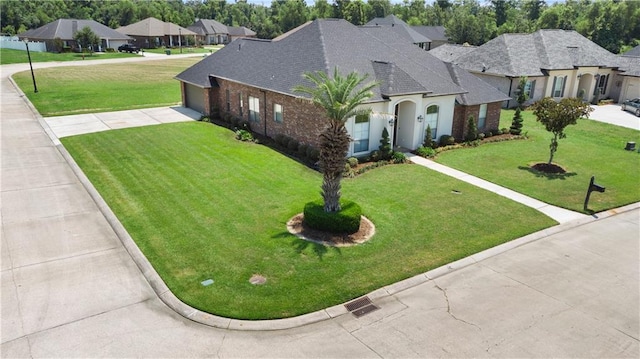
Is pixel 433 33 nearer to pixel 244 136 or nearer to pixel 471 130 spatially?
pixel 471 130

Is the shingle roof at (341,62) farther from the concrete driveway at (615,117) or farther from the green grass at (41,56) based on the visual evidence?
the green grass at (41,56)

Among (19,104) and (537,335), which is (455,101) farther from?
(19,104)

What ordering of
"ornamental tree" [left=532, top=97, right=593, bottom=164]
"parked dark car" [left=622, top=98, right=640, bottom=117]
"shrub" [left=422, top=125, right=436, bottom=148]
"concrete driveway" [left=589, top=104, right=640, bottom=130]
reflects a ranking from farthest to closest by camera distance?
"parked dark car" [left=622, top=98, right=640, bottom=117] < "concrete driveway" [left=589, top=104, right=640, bottom=130] < "shrub" [left=422, top=125, right=436, bottom=148] < "ornamental tree" [left=532, top=97, right=593, bottom=164]

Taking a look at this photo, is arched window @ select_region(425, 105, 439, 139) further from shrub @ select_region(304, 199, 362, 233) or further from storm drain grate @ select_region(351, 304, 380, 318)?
storm drain grate @ select_region(351, 304, 380, 318)

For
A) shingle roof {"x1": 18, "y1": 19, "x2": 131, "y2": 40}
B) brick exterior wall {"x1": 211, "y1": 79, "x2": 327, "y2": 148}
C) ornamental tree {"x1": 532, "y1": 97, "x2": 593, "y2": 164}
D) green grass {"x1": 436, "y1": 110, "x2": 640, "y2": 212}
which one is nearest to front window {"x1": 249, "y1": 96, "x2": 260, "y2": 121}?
brick exterior wall {"x1": 211, "y1": 79, "x2": 327, "y2": 148}

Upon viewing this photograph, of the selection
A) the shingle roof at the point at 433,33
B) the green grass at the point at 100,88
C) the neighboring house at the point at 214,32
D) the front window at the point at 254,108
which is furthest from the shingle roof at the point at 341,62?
the neighboring house at the point at 214,32

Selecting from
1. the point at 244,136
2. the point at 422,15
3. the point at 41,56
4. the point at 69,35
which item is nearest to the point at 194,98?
the point at 244,136
